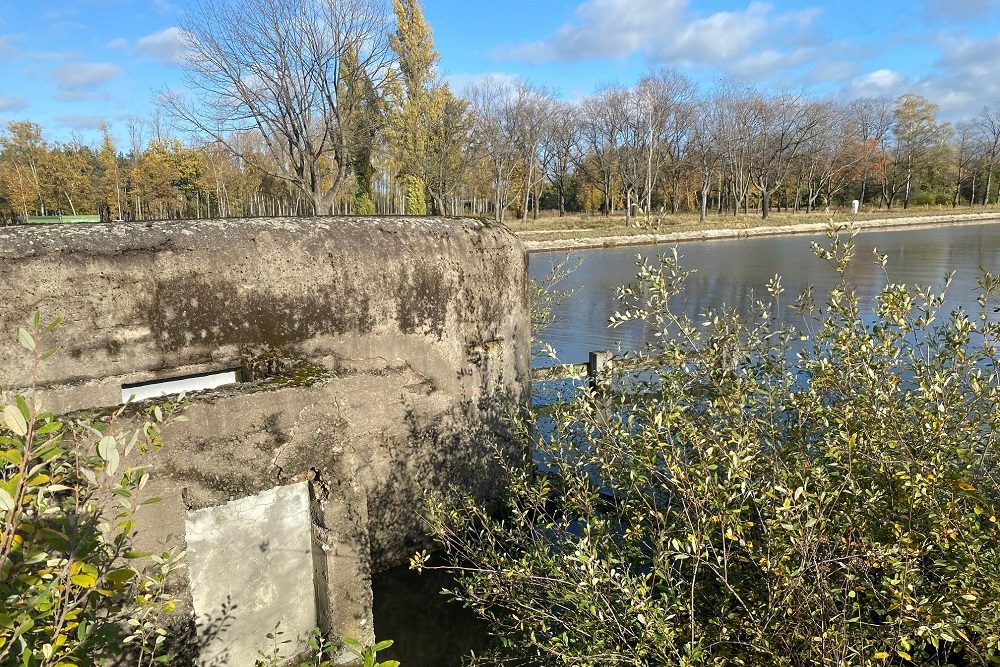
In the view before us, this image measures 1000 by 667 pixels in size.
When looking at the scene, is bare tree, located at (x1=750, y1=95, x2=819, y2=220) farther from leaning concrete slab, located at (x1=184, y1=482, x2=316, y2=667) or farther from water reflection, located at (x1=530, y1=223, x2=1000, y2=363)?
leaning concrete slab, located at (x1=184, y1=482, x2=316, y2=667)

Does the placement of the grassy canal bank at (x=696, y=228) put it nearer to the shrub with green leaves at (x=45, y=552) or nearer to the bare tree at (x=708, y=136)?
the bare tree at (x=708, y=136)

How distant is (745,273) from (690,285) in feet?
13.2

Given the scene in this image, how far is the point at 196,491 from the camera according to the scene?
3.73m

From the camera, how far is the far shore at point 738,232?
36.8 meters

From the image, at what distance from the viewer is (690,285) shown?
2130 cm

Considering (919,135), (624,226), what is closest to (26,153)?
(624,226)

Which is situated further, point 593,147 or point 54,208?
point 593,147

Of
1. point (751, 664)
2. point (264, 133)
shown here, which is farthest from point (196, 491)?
point (264, 133)

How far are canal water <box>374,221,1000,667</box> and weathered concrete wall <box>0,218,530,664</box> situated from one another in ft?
1.68

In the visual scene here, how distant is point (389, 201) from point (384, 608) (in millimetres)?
60415

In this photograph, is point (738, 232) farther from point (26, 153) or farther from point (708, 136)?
point (26, 153)

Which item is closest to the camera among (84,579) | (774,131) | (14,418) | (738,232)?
(14,418)

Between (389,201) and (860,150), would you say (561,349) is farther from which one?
(860,150)

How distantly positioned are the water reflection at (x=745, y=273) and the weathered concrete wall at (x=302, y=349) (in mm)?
5004
